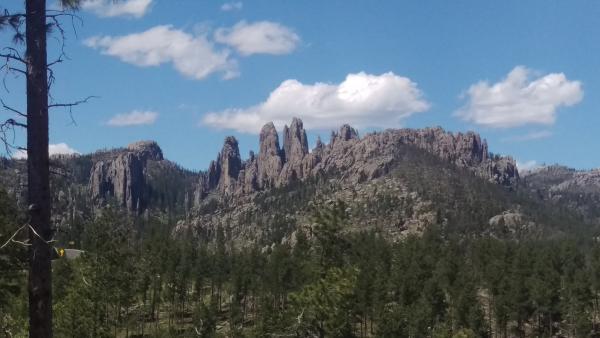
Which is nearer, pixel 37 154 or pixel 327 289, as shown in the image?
pixel 37 154

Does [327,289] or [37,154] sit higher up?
[37,154]

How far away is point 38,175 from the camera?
30.0ft

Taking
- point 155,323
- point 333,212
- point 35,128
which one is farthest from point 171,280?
point 35,128

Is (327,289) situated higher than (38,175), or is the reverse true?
(38,175)

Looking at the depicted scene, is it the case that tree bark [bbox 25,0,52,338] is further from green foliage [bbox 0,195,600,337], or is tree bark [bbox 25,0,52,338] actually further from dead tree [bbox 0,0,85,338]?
green foliage [bbox 0,195,600,337]

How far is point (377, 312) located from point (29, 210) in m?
71.4

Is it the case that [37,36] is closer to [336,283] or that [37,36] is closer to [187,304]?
[336,283]

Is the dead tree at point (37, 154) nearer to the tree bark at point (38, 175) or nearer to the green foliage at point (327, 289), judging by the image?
the tree bark at point (38, 175)

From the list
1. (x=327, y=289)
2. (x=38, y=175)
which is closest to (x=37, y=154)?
(x=38, y=175)

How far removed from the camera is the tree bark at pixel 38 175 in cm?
899

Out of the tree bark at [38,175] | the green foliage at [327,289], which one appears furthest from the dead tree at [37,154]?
the green foliage at [327,289]

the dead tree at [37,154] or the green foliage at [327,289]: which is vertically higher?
the dead tree at [37,154]

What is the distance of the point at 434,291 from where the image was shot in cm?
8206

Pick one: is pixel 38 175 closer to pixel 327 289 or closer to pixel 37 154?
pixel 37 154
